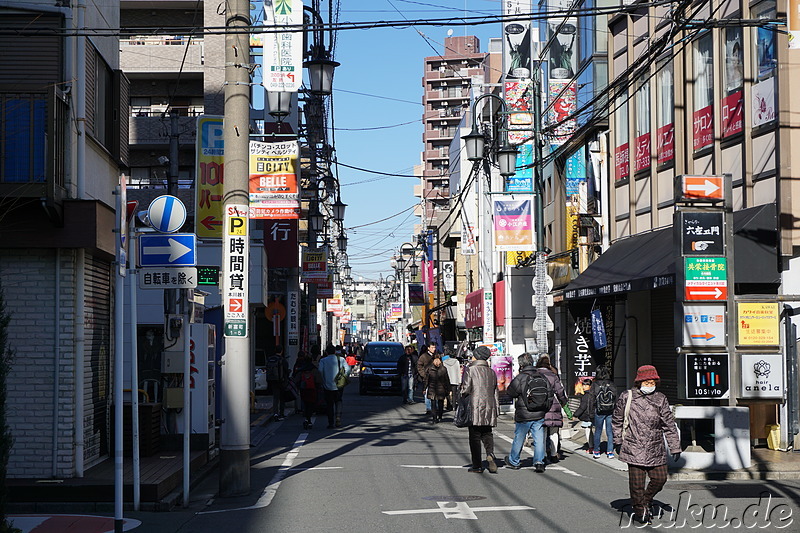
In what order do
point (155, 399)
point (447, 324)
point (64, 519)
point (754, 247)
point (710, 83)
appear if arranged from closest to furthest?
point (64, 519) → point (754, 247) → point (155, 399) → point (710, 83) → point (447, 324)

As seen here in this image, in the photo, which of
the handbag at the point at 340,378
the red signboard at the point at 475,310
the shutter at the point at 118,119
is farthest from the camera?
the red signboard at the point at 475,310

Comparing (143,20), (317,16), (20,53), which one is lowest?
(20,53)

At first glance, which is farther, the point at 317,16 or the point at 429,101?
the point at 429,101

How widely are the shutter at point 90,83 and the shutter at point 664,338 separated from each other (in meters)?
13.3

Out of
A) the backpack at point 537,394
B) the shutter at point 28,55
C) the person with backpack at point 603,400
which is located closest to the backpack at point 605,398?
the person with backpack at point 603,400

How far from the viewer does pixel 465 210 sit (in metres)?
52.8

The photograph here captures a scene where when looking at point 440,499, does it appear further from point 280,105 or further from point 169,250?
point 280,105

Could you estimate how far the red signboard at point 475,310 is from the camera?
130 feet

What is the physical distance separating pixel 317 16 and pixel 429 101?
79.5 meters

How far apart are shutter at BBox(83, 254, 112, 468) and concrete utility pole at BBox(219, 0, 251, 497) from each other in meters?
2.24

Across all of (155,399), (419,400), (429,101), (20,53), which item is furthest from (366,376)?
(429,101)

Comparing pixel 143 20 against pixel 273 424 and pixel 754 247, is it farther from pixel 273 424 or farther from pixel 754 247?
pixel 754 247

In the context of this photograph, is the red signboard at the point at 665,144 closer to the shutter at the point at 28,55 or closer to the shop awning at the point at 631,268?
the shop awning at the point at 631,268
